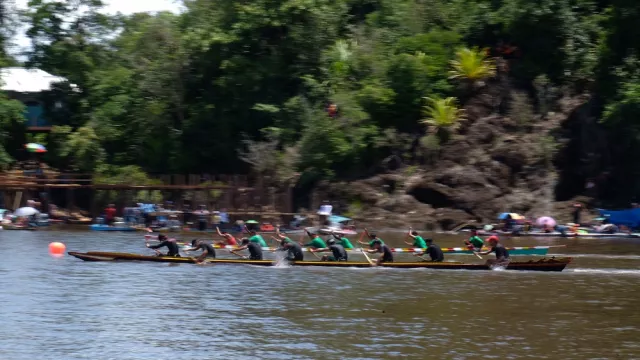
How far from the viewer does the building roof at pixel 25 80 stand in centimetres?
6344

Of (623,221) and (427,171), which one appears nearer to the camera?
(623,221)

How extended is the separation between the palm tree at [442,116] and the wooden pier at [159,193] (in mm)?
8240

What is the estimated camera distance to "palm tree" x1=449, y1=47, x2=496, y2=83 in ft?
164

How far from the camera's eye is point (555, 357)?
18.5m

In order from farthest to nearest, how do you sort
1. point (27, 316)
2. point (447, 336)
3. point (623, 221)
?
point (623, 221) < point (27, 316) < point (447, 336)

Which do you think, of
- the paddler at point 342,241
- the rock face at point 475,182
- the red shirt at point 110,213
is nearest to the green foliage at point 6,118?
the red shirt at point 110,213

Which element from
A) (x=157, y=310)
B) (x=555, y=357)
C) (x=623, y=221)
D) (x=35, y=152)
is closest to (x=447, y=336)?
(x=555, y=357)

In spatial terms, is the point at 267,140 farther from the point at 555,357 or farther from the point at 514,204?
the point at 555,357

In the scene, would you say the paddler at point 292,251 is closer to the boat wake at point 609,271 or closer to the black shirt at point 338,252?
the black shirt at point 338,252

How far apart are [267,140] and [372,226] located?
945 centimetres

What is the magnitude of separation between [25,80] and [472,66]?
109 feet

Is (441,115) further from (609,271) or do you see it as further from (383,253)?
(609,271)

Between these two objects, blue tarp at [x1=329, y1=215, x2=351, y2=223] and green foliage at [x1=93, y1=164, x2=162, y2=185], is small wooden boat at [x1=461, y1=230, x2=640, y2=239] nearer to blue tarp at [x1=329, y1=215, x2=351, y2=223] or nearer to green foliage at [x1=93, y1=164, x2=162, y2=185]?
blue tarp at [x1=329, y1=215, x2=351, y2=223]

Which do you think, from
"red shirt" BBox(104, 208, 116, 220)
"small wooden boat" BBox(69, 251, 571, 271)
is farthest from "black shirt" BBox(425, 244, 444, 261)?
"red shirt" BBox(104, 208, 116, 220)
